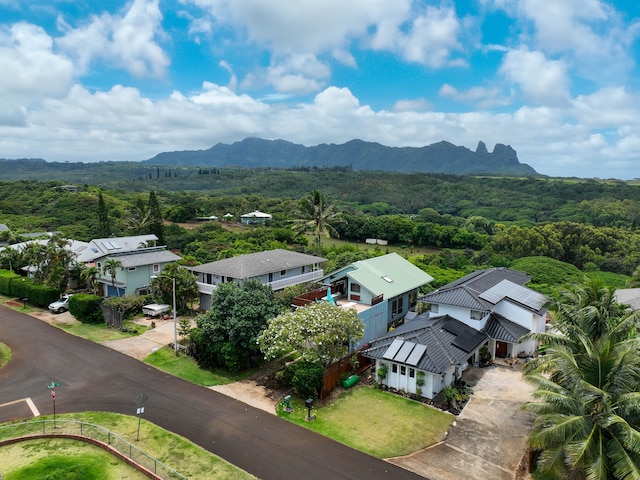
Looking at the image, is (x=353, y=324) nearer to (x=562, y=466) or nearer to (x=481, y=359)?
(x=481, y=359)

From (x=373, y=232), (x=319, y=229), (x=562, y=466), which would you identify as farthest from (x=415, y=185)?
(x=562, y=466)

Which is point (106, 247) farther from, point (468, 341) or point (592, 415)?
point (592, 415)

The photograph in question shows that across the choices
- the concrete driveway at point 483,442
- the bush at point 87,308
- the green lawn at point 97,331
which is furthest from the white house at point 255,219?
the concrete driveway at point 483,442

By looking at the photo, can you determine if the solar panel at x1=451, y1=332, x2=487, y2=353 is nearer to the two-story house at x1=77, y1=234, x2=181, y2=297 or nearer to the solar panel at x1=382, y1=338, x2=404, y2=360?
the solar panel at x1=382, y1=338, x2=404, y2=360

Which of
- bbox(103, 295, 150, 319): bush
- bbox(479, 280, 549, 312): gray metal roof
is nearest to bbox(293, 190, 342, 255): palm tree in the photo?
bbox(103, 295, 150, 319): bush

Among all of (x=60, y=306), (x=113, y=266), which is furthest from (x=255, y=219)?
(x=60, y=306)

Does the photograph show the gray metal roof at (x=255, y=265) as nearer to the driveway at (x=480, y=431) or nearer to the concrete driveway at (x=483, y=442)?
the driveway at (x=480, y=431)

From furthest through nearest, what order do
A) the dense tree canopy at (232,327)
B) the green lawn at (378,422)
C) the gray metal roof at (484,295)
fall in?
the gray metal roof at (484,295) < the dense tree canopy at (232,327) < the green lawn at (378,422)
